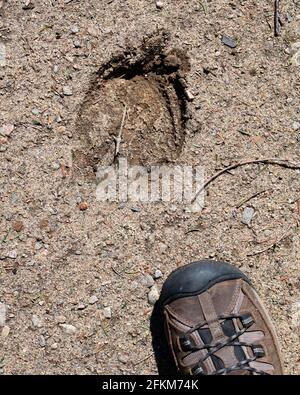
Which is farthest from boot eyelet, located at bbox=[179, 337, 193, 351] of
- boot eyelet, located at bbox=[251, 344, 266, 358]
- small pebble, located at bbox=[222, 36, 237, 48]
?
small pebble, located at bbox=[222, 36, 237, 48]

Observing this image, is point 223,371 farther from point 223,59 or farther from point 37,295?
point 223,59

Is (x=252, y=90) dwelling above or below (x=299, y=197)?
above

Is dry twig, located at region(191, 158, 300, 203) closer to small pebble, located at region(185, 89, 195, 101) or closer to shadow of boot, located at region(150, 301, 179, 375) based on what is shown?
small pebble, located at region(185, 89, 195, 101)

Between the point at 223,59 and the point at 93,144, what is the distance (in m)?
0.62

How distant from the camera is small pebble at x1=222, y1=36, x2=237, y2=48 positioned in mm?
3215

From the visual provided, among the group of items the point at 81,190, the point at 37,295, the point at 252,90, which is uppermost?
the point at 252,90

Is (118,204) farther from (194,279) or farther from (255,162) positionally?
(255,162)

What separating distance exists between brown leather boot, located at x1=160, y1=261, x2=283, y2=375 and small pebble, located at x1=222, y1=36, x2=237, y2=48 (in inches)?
34.0

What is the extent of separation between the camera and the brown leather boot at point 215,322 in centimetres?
310

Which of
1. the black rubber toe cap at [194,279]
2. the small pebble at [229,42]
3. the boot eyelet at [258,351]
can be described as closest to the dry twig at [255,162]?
the black rubber toe cap at [194,279]

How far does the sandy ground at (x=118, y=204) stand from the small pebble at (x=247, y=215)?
13 mm

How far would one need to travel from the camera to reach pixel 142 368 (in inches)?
124

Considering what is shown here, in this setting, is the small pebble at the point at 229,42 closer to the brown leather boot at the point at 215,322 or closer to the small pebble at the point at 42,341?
the brown leather boot at the point at 215,322

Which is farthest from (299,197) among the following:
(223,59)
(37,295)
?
(37,295)
